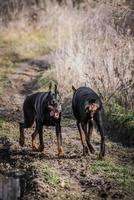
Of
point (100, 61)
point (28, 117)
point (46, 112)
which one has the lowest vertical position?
point (28, 117)

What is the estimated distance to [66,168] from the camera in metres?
9.94

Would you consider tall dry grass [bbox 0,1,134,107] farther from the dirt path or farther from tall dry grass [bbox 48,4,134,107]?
the dirt path

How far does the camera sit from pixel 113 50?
14.2 meters

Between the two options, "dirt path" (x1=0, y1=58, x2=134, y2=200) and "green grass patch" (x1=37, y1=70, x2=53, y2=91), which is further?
"green grass patch" (x1=37, y1=70, x2=53, y2=91)

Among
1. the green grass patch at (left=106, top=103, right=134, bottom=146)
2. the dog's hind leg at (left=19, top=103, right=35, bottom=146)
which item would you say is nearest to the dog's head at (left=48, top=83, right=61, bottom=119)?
the dog's hind leg at (left=19, top=103, right=35, bottom=146)

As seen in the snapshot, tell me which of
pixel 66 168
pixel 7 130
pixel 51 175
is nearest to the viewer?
pixel 51 175

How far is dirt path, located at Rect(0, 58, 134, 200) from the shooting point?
8.77 m

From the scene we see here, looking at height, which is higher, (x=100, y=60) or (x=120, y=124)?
(x=100, y=60)

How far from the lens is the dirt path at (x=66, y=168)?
28.8 feet

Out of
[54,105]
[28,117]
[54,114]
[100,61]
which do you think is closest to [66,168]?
[54,114]

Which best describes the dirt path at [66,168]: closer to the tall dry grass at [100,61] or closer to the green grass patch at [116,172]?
the green grass patch at [116,172]

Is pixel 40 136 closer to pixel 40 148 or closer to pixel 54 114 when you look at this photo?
pixel 40 148

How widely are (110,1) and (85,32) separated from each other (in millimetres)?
2263

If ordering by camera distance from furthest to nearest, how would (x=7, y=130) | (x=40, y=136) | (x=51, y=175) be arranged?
1. (x=7, y=130)
2. (x=40, y=136)
3. (x=51, y=175)
